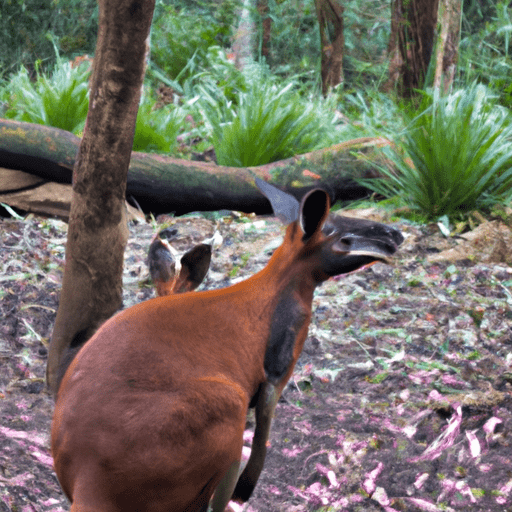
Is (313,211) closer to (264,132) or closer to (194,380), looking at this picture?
(194,380)

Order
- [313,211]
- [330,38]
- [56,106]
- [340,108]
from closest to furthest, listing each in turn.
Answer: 1. [313,211]
2. [56,106]
3. [340,108]
4. [330,38]

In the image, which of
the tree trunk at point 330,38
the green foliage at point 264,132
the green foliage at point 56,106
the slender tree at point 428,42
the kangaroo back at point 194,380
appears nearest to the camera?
the kangaroo back at point 194,380

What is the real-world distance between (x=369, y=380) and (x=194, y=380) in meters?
1.54

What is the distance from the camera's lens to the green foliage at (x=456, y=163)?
3.94 metres

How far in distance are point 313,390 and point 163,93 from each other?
7634 mm

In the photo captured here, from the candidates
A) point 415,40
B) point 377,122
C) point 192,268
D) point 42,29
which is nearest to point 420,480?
point 192,268

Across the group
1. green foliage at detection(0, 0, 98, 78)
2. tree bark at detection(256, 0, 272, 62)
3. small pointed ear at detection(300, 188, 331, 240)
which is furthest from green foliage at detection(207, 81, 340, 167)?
green foliage at detection(0, 0, 98, 78)

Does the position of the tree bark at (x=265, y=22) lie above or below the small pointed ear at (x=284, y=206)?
above

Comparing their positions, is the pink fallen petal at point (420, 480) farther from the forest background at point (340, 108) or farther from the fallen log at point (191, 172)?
the fallen log at point (191, 172)

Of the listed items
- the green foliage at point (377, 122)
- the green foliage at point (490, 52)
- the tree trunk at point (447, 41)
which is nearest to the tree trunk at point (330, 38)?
the green foliage at point (490, 52)

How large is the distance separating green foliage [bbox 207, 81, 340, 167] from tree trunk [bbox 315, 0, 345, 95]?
8.15ft

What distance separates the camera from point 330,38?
7.83 meters

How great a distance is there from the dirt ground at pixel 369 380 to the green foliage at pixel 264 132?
126cm

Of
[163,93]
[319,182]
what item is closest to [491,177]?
[319,182]
